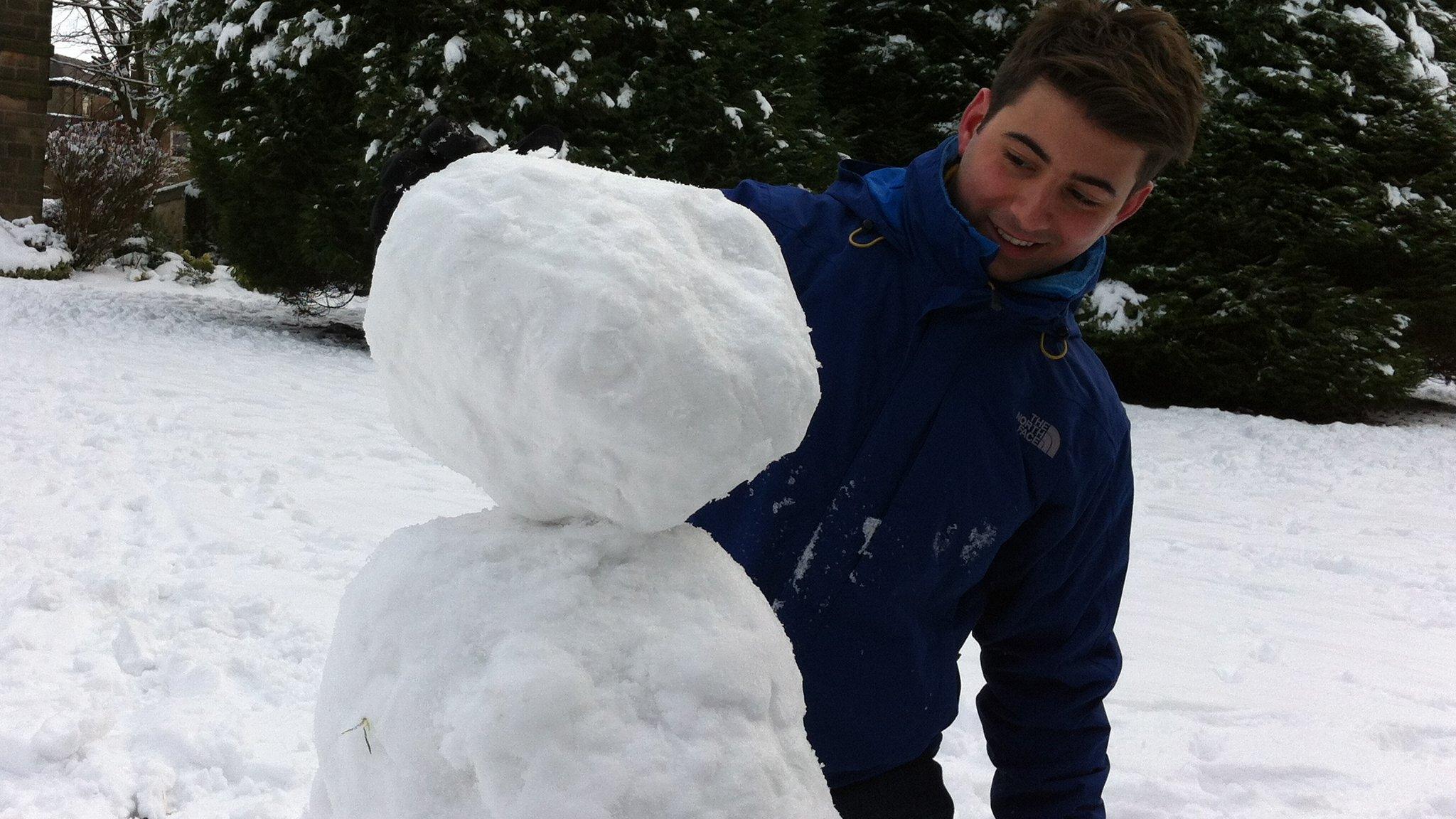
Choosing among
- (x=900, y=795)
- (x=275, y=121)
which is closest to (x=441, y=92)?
(x=275, y=121)

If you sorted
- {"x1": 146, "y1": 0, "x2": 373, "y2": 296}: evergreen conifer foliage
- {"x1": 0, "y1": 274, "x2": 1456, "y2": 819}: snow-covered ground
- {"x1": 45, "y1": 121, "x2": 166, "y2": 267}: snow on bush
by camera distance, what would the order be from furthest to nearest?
{"x1": 45, "y1": 121, "x2": 166, "y2": 267}: snow on bush, {"x1": 146, "y1": 0, "x2": 373, "y2": 296}: evergreen conifer foliage, {"x1": 0, "y1": 274, "x2": 1456, "y2": 819}: snow-covered ground

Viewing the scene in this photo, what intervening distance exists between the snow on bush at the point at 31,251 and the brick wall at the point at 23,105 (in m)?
0.55

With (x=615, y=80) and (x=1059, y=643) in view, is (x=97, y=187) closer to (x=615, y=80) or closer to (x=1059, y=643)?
(x=615, y=80)

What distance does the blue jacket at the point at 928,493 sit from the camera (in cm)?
185

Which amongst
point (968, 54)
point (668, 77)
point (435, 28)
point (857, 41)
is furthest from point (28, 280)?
point (968, 54)

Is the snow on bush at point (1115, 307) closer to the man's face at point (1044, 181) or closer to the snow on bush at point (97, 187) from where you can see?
the man's face at point (1044, 181)

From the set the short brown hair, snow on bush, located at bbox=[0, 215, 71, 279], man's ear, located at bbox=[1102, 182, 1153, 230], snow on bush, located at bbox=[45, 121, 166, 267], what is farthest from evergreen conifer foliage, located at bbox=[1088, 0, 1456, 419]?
snow on bush, located at bbox=[45, 121, 166, 267]

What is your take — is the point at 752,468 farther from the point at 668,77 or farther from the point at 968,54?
the point at 968,54

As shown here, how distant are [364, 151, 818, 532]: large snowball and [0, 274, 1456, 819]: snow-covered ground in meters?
2.17

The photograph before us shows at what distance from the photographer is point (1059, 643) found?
6.64ft

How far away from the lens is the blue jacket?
1.85 metres

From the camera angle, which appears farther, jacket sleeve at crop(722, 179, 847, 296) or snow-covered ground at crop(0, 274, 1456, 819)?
snow-covered ground at crop(0, 274, 1456, 819)

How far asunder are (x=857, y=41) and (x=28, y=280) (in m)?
10.2

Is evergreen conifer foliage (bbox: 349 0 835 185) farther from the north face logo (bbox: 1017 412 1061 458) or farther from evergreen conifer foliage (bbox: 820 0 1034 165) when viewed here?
the north face logo (bbox: 1017 412 1061 458)
